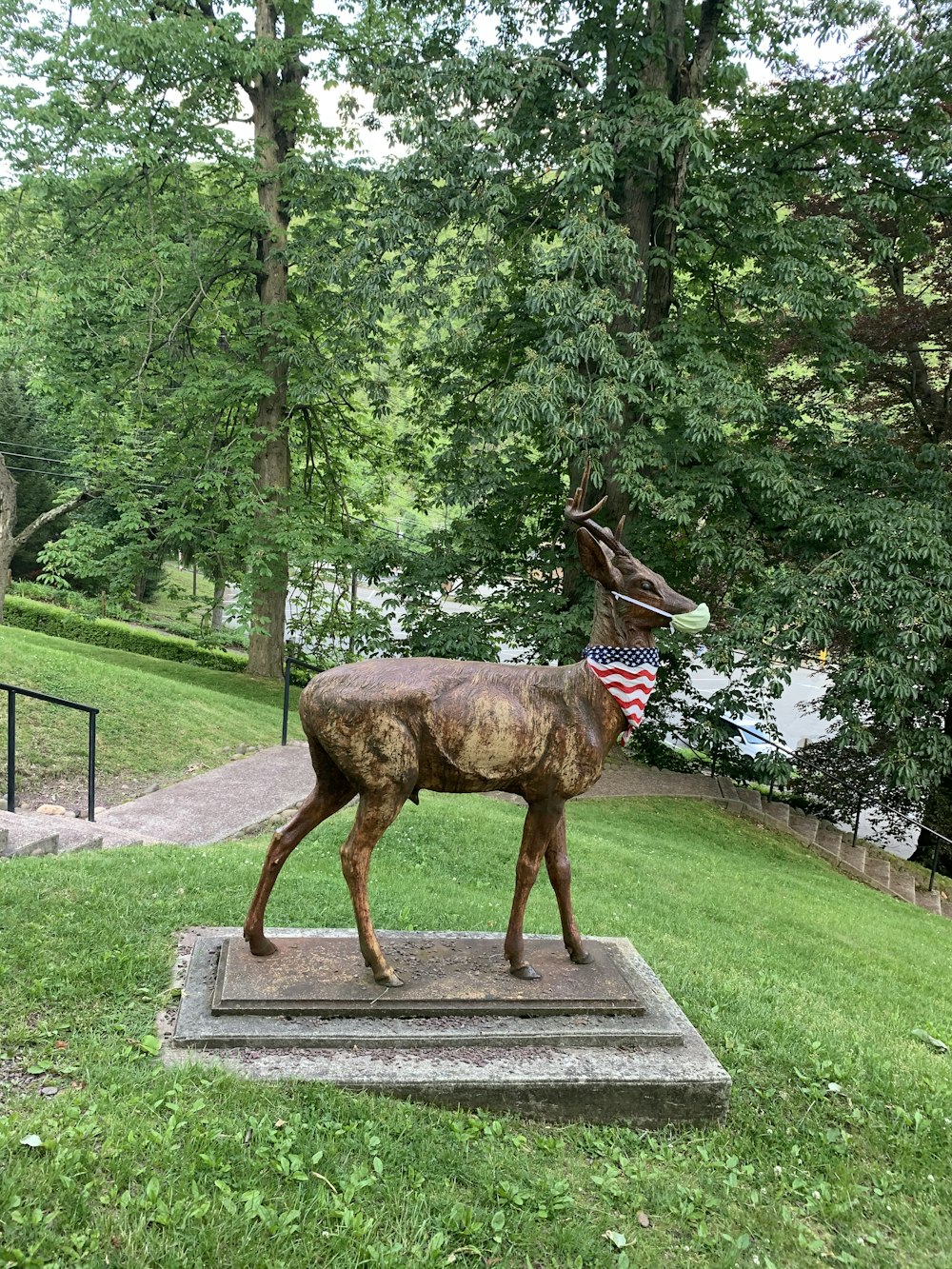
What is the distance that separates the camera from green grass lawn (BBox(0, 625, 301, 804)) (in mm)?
10297

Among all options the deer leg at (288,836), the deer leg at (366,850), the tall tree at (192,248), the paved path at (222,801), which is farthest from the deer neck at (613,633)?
the tall tree at (192,248)

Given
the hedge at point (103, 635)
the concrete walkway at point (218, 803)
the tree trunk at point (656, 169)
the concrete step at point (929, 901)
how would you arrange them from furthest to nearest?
the hedge at point (103, 635) < the concrete step at point (929, 901) < the tree trunk at point (656, 169) < the concrete walkway at point (218, 803)

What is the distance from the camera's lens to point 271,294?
17.1 meters

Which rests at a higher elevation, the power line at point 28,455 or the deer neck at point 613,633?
the deer neck at point 613,633

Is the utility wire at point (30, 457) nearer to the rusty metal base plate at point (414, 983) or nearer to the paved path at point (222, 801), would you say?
the paved path at point (222, 801)

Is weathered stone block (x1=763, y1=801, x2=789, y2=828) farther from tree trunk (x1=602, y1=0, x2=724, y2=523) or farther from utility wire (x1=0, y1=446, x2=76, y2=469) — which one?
utility wire (x1=0, y1=446, x2=76, y2=469)

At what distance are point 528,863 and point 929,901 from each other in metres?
11.4

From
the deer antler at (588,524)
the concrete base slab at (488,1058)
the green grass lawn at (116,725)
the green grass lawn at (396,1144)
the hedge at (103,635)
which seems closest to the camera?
the green grass lawn at (396,1144)

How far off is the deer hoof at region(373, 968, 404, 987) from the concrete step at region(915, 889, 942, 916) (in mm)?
11091

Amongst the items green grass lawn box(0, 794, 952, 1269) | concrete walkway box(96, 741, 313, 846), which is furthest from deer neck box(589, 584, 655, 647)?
concrete walkway box(96, 741, 313, 846)

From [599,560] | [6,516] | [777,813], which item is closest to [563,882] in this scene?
[599,560]

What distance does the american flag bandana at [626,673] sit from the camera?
4297mm

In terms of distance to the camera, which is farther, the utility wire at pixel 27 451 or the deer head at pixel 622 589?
the utility wire at pixel 27 451

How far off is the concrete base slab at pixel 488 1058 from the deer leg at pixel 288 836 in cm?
32
